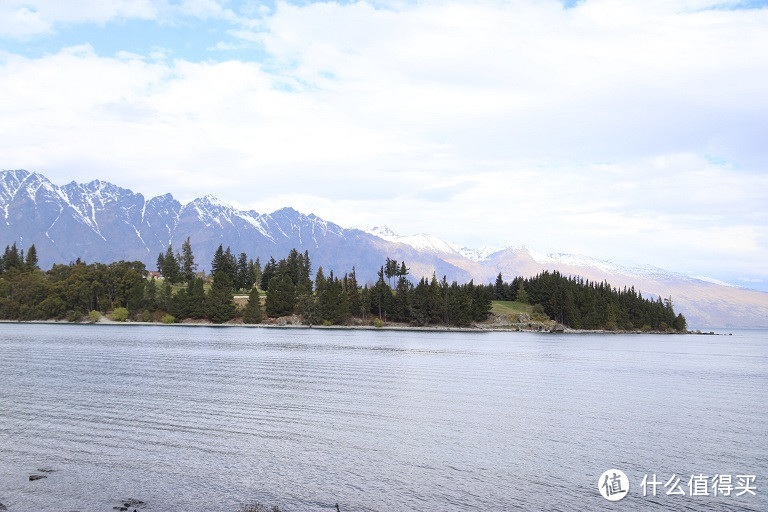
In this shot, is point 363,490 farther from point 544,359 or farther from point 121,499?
point 544,359

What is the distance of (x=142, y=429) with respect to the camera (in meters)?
43.0

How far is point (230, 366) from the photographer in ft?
288

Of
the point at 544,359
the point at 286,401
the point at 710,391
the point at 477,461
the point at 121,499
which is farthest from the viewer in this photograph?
the point at 544,359

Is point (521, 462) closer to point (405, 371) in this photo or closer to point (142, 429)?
point (142, 429)

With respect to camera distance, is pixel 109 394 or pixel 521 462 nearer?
pixel 521 462

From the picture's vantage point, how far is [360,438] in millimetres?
42000

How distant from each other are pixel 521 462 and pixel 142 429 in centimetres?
2496

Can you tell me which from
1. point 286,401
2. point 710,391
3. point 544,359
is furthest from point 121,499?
point 544,359

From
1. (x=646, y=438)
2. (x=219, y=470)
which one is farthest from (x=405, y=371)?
(x=219, y=470)

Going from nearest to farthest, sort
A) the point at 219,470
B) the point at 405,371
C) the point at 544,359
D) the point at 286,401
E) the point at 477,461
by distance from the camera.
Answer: the point at 219,470 → the point at 477,461 → the point at 286,401 → the point at 405,371 → the point at 544,359

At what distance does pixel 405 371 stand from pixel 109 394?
40345 millimetres

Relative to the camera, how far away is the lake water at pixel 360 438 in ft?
98.7

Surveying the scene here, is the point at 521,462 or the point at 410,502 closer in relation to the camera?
the point at 410,502

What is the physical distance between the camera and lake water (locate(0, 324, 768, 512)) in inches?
1184
